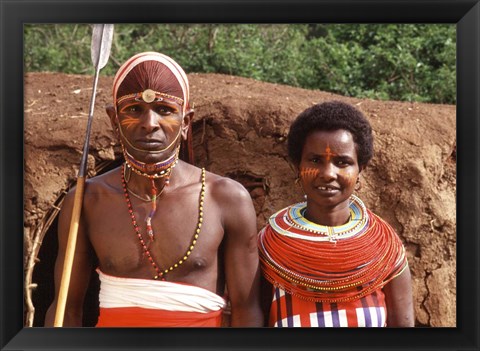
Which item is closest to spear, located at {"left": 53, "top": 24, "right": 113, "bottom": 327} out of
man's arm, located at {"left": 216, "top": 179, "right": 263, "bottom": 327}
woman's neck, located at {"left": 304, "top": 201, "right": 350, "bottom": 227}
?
man's arm, located at {"left": 216, "top": 179, "right": 263, "bottom": 327}

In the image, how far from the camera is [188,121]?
12.6ft

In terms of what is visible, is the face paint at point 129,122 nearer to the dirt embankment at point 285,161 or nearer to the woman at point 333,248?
the dirt embankment at point 285,161

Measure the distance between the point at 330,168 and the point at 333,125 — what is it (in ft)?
0.70

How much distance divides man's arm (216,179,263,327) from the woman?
91 millimetres

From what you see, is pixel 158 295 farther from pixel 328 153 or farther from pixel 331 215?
pixel 328 153

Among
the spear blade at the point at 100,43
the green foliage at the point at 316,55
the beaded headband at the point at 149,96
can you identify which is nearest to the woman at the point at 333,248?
the beaded headband at the point at 149,96

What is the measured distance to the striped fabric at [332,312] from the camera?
3828 mm

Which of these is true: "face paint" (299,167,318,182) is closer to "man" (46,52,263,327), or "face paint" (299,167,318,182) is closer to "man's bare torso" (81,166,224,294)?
"man" (46,52,263,327)

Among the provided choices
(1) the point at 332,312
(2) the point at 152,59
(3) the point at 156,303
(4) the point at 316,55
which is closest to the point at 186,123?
(2) the point at 152,59

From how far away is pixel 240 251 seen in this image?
150 inches

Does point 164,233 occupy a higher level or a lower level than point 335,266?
higher

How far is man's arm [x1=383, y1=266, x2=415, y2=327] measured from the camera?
3.85 metres
